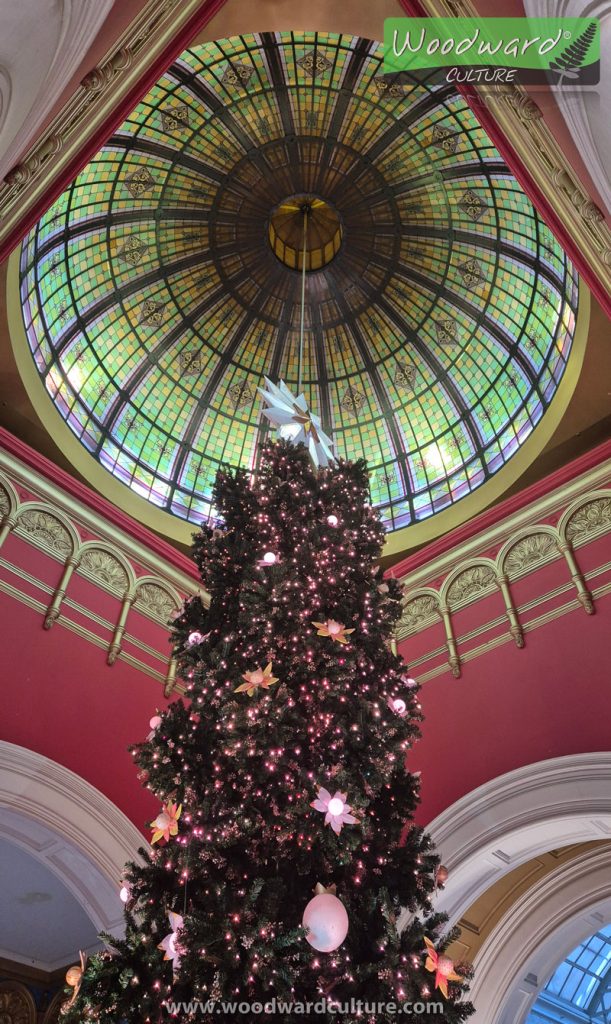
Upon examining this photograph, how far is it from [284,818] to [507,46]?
6913mm

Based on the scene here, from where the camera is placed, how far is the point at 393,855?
4656 millimetres

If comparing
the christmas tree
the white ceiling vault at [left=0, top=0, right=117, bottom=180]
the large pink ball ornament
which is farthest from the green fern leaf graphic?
the large pink ball ornament

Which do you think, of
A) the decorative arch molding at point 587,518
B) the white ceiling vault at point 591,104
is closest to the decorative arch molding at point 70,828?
the decorative arch molding at point 587,518

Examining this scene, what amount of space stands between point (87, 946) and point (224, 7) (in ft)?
47.2

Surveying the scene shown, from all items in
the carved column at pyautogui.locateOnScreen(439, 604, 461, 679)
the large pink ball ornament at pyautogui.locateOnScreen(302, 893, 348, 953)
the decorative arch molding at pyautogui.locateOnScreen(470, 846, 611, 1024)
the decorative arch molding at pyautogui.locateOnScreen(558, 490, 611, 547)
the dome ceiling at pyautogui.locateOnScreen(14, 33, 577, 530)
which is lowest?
the large pink ball ornament at pyautogui.locateOnScreen(302, 893, 348, 953)

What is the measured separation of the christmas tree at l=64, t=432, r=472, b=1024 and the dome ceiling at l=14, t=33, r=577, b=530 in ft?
26.8

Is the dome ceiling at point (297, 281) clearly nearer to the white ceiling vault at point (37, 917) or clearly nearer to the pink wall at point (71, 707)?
the pink wall at point (71, 707)

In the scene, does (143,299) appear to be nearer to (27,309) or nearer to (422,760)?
(27,309)

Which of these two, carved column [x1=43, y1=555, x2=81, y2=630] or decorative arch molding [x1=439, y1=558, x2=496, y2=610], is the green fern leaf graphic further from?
carved column [x1=43, y1=555, x2=81, y2=630]

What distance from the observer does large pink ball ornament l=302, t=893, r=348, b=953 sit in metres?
3.77

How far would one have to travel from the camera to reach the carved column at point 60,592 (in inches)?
382

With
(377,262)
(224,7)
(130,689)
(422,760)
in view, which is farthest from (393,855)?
(377,262)

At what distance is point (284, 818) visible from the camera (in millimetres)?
4469

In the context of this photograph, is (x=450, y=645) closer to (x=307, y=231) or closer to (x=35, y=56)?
(x=307, y=231)
